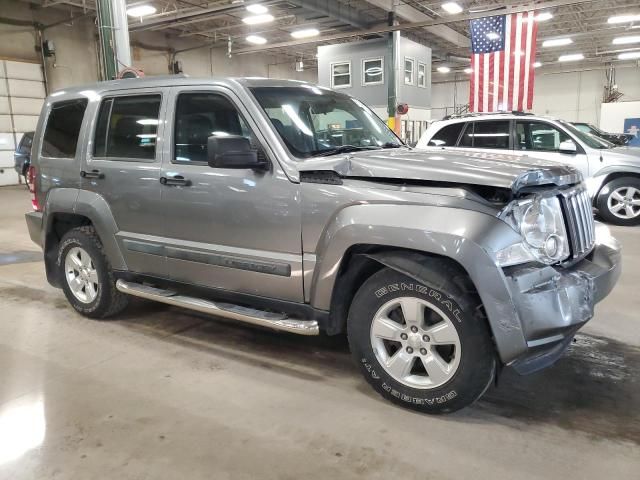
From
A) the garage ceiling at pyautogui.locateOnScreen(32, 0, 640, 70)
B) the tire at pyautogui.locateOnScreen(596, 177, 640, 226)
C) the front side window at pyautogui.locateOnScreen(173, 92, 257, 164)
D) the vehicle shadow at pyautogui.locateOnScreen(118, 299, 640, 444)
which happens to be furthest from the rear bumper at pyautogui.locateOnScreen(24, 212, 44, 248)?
the garage ceiling at pyautogui.locateOnScreen(32, 0, 640, 70)

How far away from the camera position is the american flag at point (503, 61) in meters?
12.4

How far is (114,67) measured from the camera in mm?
7652

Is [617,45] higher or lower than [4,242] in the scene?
higher

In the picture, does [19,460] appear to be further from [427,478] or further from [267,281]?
[427,478]

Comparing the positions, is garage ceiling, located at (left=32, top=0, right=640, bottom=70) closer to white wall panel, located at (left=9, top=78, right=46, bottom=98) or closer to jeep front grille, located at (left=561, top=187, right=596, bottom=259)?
white wall panel, located at (left=9, top=78, right=46, bottom=98)

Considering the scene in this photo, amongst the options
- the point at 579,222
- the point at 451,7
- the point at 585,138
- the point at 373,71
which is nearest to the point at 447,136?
the point at 585,138

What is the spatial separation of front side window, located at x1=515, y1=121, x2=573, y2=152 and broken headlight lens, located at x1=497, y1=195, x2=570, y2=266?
5805mm

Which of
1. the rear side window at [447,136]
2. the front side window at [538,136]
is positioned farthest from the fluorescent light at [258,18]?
the front side window at [538,136]

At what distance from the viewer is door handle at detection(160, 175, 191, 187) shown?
3.32 m

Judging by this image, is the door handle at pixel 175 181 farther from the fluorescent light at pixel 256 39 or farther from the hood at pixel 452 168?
the fluorescent light at pixel 256 39

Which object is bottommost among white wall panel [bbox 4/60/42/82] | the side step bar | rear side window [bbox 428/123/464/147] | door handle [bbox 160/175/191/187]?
the side step bar

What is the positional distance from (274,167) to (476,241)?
1256mm

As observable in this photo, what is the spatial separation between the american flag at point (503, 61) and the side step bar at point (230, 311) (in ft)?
36.9

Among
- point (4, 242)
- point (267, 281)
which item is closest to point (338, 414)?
point (267, 281)
